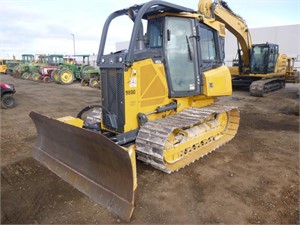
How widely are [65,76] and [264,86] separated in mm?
14667

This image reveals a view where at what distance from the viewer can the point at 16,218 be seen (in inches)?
126

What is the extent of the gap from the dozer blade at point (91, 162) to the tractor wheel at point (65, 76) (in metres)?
16.4

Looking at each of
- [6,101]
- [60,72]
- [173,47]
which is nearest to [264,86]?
[173,47]

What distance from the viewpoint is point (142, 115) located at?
173 inches

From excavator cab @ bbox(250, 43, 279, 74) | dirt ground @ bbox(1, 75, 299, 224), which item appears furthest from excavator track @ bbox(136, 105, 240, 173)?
excavator cab @ bbox(250, 43, 279, 74)

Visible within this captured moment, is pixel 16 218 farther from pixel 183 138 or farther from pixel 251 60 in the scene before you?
pixel 251 60

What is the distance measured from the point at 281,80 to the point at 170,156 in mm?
14090

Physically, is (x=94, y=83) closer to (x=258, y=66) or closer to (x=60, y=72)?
(x=60, y=72)

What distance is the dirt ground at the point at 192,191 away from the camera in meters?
3.23

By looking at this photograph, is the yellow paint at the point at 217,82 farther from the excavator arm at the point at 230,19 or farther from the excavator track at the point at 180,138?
the excavator arm at the point at 230,19

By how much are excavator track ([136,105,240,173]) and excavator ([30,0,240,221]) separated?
0.05ft

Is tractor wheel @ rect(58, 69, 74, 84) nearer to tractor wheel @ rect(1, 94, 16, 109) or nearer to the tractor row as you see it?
the tractor row

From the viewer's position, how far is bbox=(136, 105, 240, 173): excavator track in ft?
13.2

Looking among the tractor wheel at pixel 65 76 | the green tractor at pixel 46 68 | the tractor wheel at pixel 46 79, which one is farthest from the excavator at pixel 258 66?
the green tractor at pixel 46 68
